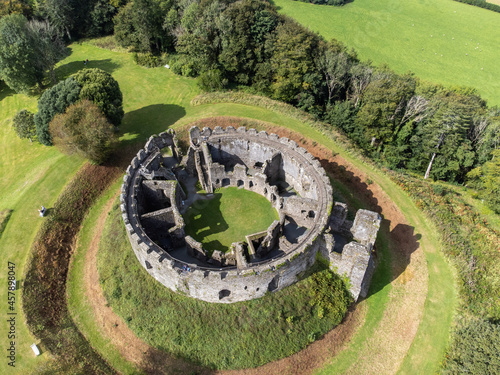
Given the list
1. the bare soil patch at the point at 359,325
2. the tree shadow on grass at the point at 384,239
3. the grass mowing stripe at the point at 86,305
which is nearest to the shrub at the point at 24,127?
the grass mowing stripe at the point at 86,305

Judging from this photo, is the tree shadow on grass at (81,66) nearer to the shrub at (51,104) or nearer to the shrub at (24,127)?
the shrub at (24,127)

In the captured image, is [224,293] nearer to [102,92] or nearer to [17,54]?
[102,92]

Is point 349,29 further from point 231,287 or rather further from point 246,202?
point 231,287

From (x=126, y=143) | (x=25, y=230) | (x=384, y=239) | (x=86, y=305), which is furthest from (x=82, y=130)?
(x=384, y=239)

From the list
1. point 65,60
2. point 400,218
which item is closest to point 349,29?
point 400,218

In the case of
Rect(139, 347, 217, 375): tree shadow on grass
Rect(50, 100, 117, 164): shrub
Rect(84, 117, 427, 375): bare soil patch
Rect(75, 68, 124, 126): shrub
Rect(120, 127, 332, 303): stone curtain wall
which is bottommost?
Rect(139, 347, 217, 375): tree shadow on grass

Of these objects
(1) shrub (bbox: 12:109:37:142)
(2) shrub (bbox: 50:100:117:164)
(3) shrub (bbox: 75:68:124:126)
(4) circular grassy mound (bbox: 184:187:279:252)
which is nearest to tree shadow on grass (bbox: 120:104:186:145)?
(3) shrub (bbox: 75:68:124:126)

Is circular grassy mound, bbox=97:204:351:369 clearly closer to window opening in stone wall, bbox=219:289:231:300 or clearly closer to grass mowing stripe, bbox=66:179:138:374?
window opening in stone wall, bbox=219:289:231:300
